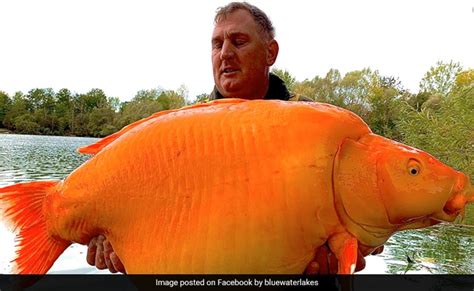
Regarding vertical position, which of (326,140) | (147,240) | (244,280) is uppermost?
(326,140)

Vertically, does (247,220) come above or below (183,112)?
below

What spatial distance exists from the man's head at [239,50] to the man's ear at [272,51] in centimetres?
7

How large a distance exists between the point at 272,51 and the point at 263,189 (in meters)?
1.38

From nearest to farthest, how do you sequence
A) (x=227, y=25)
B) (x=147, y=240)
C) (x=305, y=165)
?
1. (x=305, y=165)
2. (x=147, y=240)
3. (x=227, y=25)

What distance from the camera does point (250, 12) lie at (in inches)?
91.1

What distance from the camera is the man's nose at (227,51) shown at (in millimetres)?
2266

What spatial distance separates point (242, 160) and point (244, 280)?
1.17 feet

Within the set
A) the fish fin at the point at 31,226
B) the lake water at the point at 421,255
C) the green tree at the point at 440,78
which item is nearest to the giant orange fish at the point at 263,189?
the fish fin at the point at 31,226

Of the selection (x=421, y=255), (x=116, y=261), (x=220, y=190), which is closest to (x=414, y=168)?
(x=220, y=190)

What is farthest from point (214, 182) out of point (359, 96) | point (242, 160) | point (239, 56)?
point (359, 96)

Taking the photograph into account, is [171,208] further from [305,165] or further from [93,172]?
[305,165]

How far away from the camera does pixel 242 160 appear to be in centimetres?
132

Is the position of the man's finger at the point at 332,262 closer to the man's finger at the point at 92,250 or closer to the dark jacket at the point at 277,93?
the man's finger at the point at 92,250

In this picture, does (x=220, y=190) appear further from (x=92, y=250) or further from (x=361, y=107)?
(x=361, y=107)
